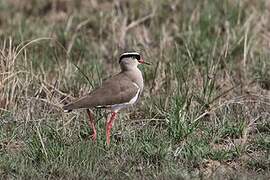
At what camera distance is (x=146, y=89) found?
7.81 metres

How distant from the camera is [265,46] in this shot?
9.06 metres

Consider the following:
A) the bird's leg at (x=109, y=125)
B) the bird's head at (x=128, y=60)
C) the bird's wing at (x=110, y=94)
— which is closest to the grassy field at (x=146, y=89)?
the bird's leg at (x=109, y=125)

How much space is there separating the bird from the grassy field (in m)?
0.21

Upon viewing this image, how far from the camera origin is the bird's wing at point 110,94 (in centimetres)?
624

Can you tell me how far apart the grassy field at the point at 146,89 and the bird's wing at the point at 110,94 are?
324mm

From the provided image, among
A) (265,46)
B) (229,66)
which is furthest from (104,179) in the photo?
(265,46)

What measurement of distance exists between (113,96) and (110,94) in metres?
0.03

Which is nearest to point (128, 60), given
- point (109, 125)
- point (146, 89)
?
point (109, 125)

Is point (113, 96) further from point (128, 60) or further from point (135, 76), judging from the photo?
point (128, 60)

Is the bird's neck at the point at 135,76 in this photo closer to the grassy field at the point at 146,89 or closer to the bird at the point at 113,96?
the bird at the point at 113,96

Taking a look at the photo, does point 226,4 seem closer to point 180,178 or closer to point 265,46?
point 265,46

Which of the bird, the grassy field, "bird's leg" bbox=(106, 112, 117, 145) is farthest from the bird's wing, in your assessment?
the grassy field

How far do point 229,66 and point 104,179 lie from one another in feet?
10.5

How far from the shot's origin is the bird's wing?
6238 mm
